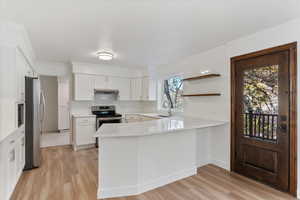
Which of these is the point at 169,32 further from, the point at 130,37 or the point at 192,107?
the point at 192,107

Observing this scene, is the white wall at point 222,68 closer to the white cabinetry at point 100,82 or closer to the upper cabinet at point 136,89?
the upper cabinet at point 136,89

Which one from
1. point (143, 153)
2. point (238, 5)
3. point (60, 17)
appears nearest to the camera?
point (238, 5)

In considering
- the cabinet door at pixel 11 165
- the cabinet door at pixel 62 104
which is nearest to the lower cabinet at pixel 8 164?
the cabinet door at pixel 11 165

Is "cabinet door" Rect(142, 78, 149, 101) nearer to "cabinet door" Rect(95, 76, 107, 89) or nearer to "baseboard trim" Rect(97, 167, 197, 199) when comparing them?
"cabinet door" Rect(95, 76, 107, 89)

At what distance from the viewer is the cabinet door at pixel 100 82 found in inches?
187

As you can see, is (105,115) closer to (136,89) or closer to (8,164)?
(136,89)

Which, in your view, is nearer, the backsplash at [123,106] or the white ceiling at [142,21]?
the white ceiling at [142,21]

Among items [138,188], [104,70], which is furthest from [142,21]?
[104,70]

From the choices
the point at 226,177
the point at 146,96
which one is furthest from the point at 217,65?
the point at 146,96

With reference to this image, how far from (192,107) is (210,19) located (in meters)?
2.04

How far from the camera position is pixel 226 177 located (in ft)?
8.95

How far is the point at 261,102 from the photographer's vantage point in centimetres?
253

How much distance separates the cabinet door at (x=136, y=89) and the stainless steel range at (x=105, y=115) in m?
0.75

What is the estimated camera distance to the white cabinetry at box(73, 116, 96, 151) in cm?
416
